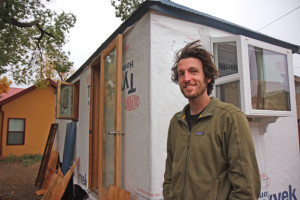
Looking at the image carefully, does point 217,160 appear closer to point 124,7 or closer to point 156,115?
point 156,115

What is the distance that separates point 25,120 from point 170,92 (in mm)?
12875

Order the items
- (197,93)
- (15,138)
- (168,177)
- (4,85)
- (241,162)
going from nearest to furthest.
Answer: (241,162), (197,93), (168,177), (15,138), (4,85)

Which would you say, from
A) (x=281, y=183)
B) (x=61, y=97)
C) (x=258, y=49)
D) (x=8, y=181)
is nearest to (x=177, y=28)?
(x=258, y=49)

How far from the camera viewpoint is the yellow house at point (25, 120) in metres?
12.3

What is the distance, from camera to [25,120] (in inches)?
509

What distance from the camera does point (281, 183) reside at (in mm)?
3332

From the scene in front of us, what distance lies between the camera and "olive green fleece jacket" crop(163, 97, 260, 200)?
119cm

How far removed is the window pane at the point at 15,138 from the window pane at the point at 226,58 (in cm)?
1328

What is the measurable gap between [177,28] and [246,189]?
7.49 feet

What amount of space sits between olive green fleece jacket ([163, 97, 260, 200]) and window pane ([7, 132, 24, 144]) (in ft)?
45.4

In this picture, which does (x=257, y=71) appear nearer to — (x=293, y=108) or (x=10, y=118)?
(x=293, y=108)

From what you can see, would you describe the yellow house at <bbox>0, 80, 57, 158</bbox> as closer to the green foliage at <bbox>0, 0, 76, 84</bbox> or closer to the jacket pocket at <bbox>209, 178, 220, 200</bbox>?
the green foliage at <bbox>0, 0, 76, 84</bbox>

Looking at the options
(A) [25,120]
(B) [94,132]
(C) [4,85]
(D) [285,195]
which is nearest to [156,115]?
(B) [94,132]

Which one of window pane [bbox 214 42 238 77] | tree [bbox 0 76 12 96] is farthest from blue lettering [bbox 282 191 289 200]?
tree [bbox 0 76 12 96]
